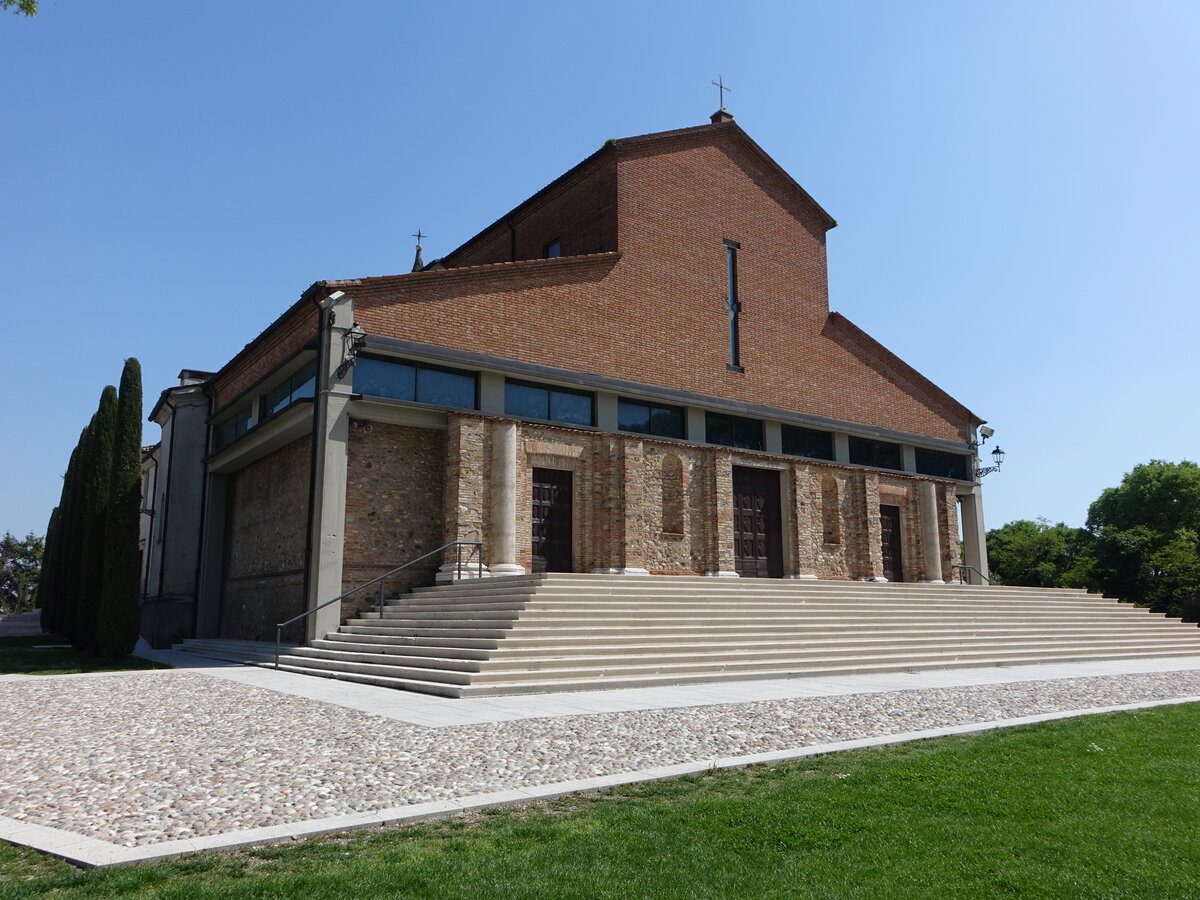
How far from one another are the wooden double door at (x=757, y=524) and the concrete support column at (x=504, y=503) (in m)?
6.93

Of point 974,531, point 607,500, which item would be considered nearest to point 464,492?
point 607,500

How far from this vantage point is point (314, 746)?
298 inches

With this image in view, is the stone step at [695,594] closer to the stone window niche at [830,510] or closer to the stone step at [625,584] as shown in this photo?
the stone step at [625,584]

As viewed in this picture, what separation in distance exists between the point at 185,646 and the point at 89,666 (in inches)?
197

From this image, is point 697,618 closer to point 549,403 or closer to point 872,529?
point 549,403

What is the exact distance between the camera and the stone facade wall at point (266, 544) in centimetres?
1905

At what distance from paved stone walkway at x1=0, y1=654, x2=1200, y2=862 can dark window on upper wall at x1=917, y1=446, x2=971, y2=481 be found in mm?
14508

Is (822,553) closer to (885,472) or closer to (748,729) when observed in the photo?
(885,472)

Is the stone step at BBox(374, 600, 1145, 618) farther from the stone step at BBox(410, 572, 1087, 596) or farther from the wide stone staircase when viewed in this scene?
the stone step at BBox(410, 572, 1087, 596)

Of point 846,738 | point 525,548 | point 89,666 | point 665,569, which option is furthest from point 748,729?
point 89,666

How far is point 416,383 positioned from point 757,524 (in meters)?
10.2

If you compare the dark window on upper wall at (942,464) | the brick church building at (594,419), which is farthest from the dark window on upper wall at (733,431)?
the dark window on upper wall at (942,464)

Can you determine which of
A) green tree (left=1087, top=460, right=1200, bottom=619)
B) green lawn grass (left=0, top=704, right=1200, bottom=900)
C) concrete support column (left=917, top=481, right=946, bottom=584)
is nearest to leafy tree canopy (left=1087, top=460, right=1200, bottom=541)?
green tree (left=1087, top=460, right=1200, bottom=619)

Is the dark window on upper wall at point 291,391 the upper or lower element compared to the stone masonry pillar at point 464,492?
upper
